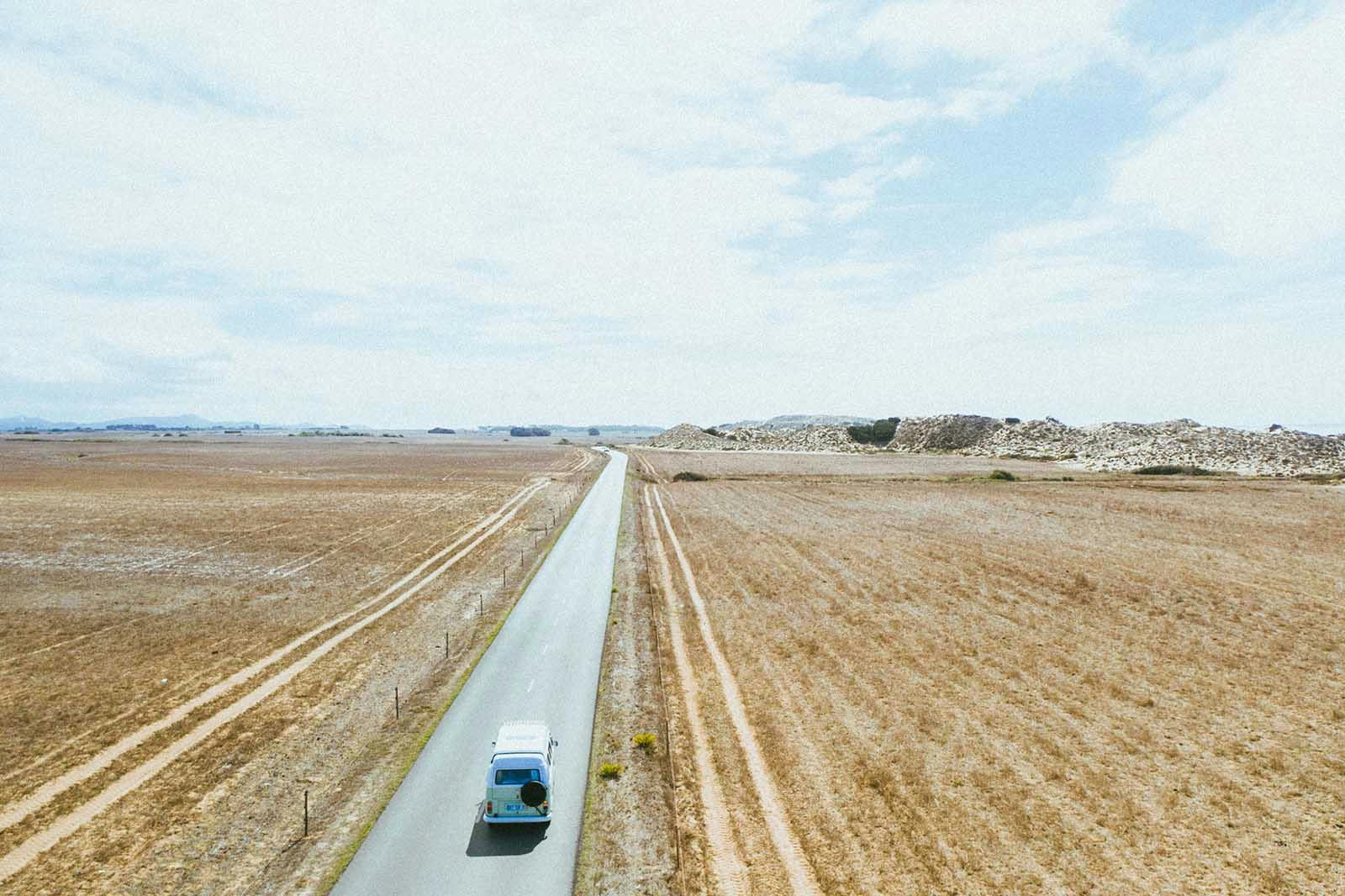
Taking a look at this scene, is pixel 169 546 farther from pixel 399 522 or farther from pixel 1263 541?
pixel 1263 541

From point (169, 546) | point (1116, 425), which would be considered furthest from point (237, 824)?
point (1116, 425)

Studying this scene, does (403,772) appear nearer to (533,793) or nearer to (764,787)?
(533,793)

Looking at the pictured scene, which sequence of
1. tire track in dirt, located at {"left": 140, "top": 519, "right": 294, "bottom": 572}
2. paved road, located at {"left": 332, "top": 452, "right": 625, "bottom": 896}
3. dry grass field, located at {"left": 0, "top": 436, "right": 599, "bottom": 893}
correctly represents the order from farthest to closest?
1. tire track in dirt, located at {"left": 140, "top": 519, "right": 294, "bottom": 572}
2. dry grass field, located at {"left": 0, "top": 436, "right": 599, "bottom": 893}
3. paved road, located at {"left": 332, "top": 452, "right": 625, "bottom": 896}

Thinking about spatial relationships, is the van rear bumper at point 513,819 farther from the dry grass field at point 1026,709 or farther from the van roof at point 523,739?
the dry grass field at point 1026,709

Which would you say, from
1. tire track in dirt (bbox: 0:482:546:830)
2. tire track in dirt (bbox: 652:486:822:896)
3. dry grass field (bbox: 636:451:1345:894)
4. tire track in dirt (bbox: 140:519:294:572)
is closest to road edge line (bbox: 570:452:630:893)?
dry grass field (bbox: 636:451:1345:894)

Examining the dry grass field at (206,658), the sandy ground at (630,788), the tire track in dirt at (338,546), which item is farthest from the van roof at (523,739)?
the tire track in dirt at (338,546)

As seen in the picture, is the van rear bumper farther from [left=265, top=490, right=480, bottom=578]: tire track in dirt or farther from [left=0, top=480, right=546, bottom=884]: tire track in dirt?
[left=265, top=490, right=480, bottom=578]: tire track in dirt
